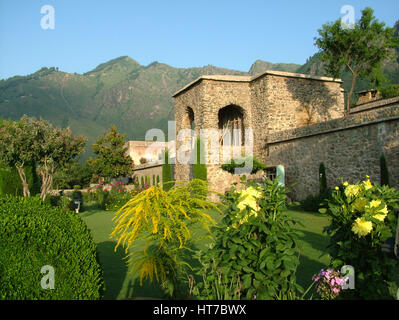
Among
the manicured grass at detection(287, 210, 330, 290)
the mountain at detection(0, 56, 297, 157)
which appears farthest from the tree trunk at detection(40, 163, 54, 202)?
the mountain at detection(0, 56, 297, 157)

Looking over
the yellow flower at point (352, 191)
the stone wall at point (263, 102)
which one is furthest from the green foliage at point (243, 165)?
the yellow flower at point (352, 191)

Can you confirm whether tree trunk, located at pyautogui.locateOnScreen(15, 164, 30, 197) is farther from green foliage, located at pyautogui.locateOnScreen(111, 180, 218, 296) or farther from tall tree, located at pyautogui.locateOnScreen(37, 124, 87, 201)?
green foliage, located at pyautogui.locateOnScreen(111, 180, 218, 296)

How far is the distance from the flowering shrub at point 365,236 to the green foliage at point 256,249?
2.89ft

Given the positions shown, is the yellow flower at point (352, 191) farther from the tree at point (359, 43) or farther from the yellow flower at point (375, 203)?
the tree at point (359, 43)

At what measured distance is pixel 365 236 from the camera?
10.9 ft

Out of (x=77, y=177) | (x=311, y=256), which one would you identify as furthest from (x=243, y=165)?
(x=77, y=177)

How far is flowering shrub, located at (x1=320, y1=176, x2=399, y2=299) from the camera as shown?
10.2ft

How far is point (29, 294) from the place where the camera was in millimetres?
2348

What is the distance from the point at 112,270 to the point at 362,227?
4.54 meters

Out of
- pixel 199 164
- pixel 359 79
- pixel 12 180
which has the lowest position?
pixel 12 180

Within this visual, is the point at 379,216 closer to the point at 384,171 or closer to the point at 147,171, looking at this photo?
the point at 384,171

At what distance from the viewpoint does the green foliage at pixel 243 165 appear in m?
18.2

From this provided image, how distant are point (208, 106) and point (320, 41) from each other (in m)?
8.43
